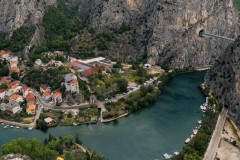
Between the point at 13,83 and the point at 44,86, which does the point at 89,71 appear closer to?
the point at 44,86

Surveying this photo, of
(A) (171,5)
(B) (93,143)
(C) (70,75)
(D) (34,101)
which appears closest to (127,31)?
(A) (171,5)

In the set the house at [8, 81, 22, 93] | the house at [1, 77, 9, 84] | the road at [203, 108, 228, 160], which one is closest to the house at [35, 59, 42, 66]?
the house at [1, 77, 9, 84]

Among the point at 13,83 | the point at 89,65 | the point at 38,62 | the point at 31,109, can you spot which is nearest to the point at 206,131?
the point at 31,109

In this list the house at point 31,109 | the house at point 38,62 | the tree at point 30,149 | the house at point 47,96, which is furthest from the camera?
the house at point 38,62

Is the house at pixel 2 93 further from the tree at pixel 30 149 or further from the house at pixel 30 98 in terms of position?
the tree at pixel 30 149

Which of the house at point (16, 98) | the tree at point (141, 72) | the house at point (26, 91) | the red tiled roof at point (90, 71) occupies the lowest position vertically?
the house at point (16, 98)

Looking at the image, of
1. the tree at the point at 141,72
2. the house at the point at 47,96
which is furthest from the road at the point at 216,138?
the house at the point at 47,96
